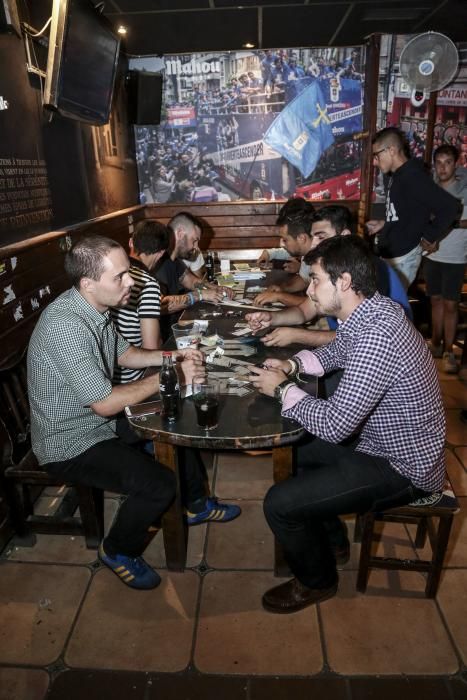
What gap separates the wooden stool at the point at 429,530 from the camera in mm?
1895

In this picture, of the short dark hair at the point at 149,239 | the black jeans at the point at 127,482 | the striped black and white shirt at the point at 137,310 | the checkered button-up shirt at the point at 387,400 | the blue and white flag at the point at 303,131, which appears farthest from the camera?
the blue and white flag at the point at 303,131

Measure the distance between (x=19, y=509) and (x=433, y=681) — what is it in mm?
1971

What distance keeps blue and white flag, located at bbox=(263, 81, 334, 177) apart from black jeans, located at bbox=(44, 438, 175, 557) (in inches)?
212

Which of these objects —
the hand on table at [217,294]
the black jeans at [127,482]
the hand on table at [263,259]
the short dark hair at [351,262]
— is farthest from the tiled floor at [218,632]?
the hand on table at [263,259]

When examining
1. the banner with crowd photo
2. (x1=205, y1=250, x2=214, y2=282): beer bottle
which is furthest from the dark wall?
the banner with crowd photo

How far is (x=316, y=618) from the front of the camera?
1.96 meters

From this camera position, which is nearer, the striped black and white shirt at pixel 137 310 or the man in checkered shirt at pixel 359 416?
the man in checkered shirt at pixel 359 416

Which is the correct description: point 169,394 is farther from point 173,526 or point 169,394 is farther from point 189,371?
point 173,526

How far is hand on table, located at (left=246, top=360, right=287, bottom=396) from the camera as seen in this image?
74.2 inches

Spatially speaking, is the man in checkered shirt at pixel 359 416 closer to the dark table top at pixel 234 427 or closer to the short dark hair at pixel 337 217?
the dark table top at pixel 234 427

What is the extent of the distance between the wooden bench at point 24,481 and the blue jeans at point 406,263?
9.33ft

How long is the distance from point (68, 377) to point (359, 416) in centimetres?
117

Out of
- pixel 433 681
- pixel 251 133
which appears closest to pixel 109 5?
pixel 251 133

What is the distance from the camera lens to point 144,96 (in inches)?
227
